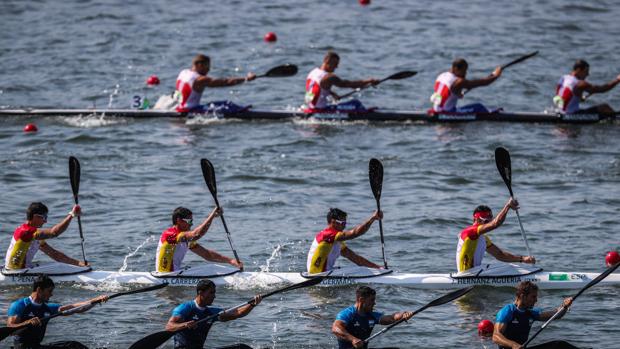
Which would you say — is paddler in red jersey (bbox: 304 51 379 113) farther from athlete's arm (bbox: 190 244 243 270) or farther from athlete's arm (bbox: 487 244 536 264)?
athlete's arm (bbox: 487 244 536 264)

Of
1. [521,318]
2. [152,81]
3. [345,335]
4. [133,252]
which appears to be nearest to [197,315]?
[345,335]

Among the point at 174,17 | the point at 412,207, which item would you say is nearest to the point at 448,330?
the point at 412,207

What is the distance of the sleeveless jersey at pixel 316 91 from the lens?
30.1 m

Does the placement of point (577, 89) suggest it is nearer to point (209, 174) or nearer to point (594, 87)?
point (594, 87)

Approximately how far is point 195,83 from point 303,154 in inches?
150

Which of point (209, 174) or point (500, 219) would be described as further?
point (209, 174)

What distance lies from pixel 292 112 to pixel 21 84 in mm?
9949

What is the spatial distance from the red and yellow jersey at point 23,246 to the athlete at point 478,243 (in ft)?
22.4

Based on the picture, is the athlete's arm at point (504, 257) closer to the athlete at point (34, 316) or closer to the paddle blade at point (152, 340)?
the paddle blade at point (152, 340)

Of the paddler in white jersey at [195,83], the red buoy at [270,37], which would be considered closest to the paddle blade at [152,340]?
the paddler in white jersey at [195,83]

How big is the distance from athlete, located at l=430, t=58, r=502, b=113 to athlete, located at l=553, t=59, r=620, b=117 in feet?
5.83

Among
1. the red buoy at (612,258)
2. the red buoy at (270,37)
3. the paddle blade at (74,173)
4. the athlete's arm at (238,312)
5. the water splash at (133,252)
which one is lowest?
the water splash at (133,252)

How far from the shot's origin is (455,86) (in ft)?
98.4

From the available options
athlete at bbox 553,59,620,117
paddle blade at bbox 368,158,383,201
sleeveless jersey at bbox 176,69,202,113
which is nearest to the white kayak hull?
paddle blade at bbox 368,158,383,201
